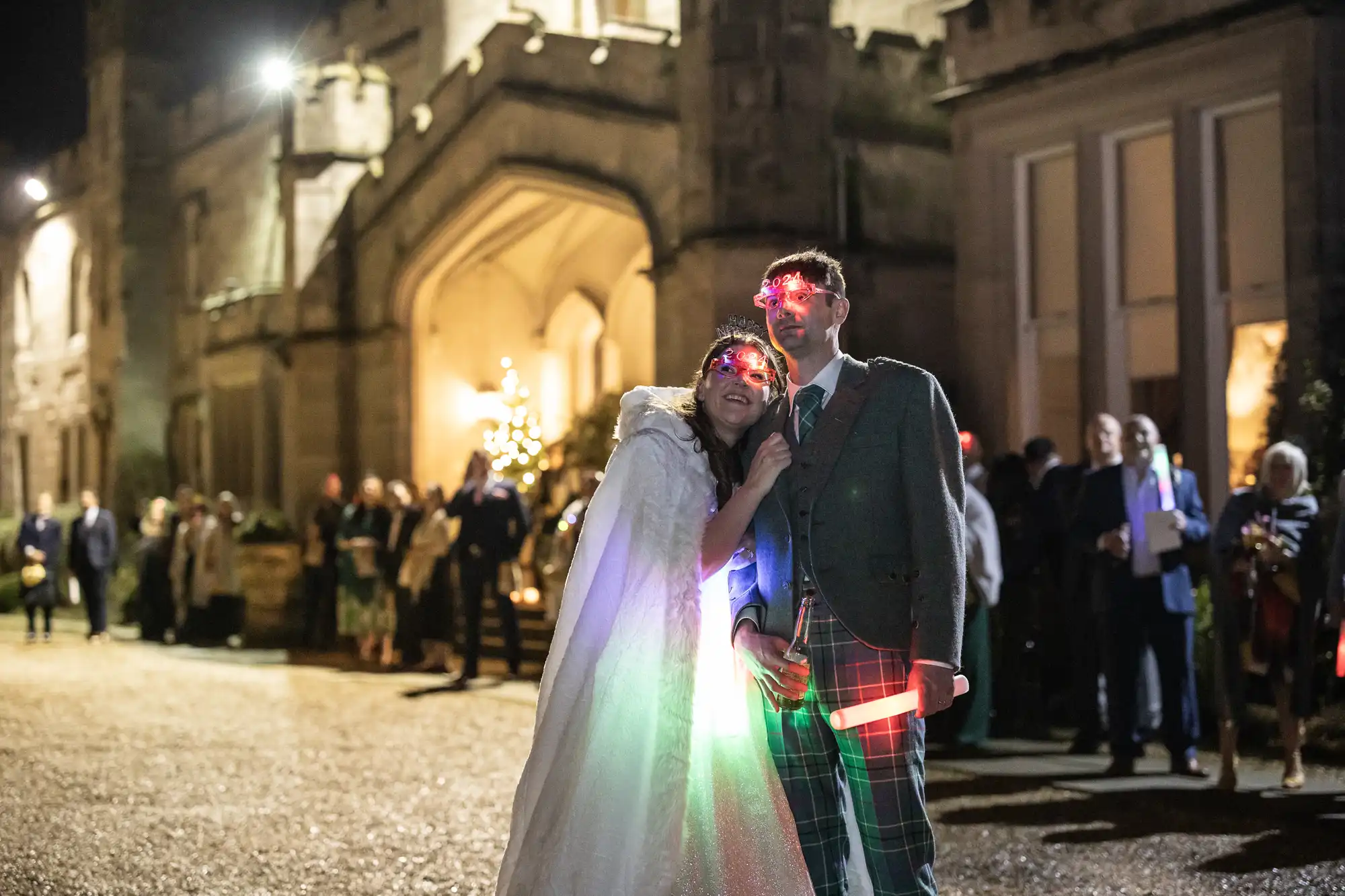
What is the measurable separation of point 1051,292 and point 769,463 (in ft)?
33.0

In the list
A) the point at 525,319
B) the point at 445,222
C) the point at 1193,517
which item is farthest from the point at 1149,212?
the point at 525,319

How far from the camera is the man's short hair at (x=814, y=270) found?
3699 mm

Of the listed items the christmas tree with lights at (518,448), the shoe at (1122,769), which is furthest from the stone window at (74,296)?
the shoe at (1122,769)

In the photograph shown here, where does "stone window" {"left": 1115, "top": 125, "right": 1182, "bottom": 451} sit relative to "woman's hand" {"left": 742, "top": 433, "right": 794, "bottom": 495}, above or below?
above

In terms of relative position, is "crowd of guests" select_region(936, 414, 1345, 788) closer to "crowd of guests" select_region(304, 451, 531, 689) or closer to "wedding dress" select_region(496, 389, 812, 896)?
"wedding dress" select_region(496, 389, 812, 896)

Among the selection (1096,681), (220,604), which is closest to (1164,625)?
(1096,681)

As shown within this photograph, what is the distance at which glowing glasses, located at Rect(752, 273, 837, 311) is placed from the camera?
12.1 ft

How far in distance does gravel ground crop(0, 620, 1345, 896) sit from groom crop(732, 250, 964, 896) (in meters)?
2.08

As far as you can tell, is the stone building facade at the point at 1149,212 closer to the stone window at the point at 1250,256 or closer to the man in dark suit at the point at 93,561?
the stone window at the point at 1250,256

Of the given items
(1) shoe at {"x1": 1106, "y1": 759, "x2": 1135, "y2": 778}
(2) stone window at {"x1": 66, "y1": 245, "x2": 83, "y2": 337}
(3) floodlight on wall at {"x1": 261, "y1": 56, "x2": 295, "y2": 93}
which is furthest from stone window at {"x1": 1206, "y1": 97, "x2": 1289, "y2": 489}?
(2) stone window at {"x1": 66, "y1": 245, "x2": 83, "y2": 337}

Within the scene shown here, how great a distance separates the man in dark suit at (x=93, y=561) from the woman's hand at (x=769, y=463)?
668 inches

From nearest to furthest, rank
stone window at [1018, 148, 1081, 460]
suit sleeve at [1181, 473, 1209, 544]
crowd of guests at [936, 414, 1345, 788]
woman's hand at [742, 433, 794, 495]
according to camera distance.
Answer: woman's hand at [742, 433, 794, 495]
crowd of guests at [936, 414, 1345, 788]
suit sleeve at [1181, 473, 1209, 544]
stone window at [1018, 148, 1081, 460]

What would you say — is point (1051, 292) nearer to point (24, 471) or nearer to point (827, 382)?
point (827, 382)

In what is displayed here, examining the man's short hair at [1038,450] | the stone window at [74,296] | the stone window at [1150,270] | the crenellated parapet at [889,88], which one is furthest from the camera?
the stone window at [74,296]
